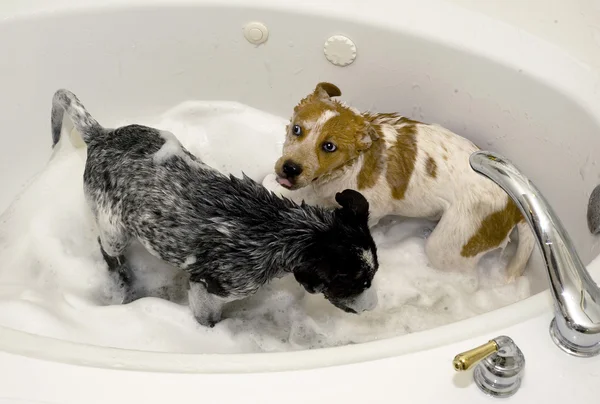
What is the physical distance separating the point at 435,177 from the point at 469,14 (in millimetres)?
467

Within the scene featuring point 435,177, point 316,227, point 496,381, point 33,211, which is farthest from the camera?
point 33,211

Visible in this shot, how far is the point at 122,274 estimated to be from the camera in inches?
60.9

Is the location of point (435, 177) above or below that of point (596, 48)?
below

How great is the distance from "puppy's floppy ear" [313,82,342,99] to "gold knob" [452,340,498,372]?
2.70ft

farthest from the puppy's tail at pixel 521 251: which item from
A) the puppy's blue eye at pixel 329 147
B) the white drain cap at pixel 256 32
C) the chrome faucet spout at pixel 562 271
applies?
the white drain cap at pixel 256 32

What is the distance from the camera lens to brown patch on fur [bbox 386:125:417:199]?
1.44 metres

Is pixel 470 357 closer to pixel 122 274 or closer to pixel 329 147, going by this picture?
pixel 329 147

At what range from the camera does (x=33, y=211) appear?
64.4 inches

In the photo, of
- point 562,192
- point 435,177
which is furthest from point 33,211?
point 562,192

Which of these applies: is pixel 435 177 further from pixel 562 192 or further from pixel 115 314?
pixel 115 314

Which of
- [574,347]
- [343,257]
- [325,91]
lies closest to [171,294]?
[343,257]

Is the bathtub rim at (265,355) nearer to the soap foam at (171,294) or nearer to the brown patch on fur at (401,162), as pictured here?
the soap foam at (171,294)

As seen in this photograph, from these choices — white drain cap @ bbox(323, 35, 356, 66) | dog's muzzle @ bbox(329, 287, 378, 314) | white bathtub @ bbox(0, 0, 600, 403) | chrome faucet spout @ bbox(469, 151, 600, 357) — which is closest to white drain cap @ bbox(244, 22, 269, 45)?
white bathtub @ bbox(0, 0, 600, 403)

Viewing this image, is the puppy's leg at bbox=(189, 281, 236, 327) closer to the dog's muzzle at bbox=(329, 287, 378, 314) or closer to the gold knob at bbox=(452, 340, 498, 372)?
the dog's muzzle at bbox=(329, 287, 378, 314)
